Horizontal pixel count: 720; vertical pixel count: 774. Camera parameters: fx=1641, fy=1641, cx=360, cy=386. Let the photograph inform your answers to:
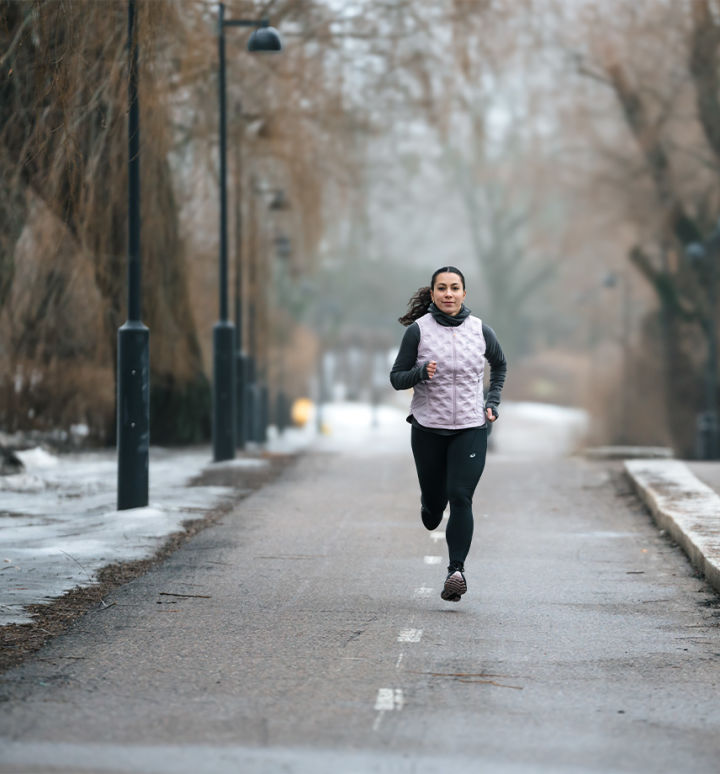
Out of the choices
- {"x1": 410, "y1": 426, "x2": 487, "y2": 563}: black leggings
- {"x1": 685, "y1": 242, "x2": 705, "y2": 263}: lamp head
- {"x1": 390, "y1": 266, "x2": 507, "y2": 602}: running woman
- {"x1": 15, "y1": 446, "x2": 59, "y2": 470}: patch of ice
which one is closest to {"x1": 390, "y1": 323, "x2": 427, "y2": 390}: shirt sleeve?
{"x1": 390, "y1": 266, "x2": 507, "y2": 602}: running woman

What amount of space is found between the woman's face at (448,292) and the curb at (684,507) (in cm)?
229

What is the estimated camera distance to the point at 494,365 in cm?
926

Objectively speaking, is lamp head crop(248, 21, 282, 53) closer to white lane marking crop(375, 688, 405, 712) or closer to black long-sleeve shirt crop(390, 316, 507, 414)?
black long-sleeve shirt crop(390, 316, 507, 414)

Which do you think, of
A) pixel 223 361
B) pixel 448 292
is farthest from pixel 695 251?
pixel 448 292

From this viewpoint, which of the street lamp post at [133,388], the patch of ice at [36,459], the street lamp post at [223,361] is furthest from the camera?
the street lamp post at [223,361]

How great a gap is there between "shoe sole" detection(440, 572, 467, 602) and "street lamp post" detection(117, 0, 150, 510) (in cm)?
512

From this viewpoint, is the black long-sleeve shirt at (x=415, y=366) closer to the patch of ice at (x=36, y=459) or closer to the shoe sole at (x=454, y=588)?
the shoe sole at (x=454, y=588)

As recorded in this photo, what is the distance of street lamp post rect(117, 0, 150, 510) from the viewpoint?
44.9 ft

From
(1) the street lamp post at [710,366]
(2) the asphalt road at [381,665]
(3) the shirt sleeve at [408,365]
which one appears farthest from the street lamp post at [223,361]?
(1) the street lamp post at [710,366]

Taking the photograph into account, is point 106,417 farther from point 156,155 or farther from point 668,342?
point 668,342

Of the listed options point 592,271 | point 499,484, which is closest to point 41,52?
point 499,484

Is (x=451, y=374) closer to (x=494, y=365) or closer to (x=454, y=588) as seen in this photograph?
(x=494, y=365)

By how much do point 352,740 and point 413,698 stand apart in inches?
30.7

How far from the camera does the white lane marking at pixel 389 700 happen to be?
656 centimetres
